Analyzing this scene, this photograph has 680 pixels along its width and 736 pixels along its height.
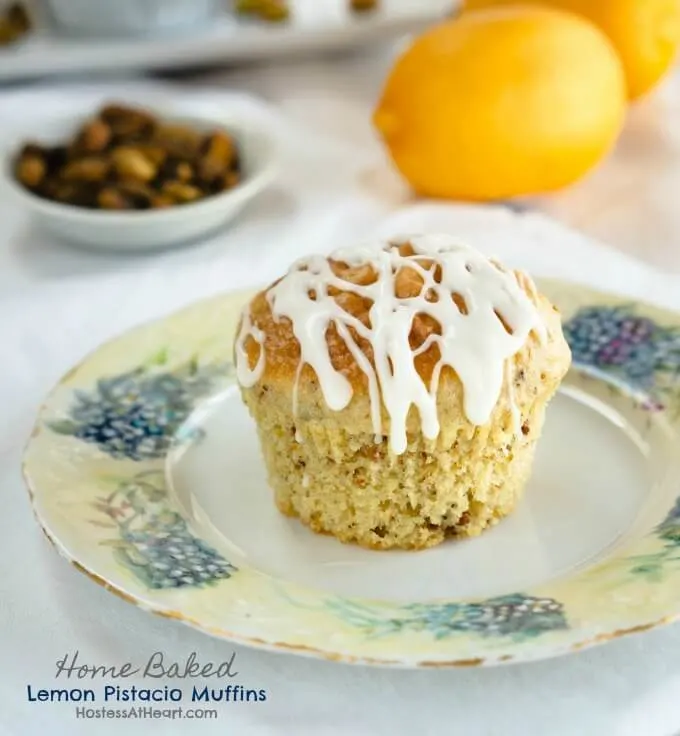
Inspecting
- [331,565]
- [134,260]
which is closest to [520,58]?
[134,260]

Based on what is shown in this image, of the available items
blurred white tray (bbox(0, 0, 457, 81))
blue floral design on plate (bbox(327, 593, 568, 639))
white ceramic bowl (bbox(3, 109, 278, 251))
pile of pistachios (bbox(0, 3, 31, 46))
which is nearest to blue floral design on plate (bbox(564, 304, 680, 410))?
blue floral design on plate (bbox(327, 593, 568, 639))

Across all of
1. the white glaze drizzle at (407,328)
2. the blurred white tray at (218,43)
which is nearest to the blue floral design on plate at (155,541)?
the white glaze drizzle at (407,328)

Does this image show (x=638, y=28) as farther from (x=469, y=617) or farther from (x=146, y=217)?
(x=469, y=617)

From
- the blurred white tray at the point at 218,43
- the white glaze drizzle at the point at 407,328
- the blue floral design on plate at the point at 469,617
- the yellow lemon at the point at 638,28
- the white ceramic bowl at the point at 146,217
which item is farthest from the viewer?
the blurred white tray at the point at 218,43

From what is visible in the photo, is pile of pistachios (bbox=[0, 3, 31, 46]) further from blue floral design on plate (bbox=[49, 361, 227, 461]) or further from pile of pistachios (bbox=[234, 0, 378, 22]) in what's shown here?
blue floral design on plate (bbox=[49, 361, 227, 461])

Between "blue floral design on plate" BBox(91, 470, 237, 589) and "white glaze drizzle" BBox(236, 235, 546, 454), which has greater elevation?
"white glaze drizzle" BBox(236, 235, 546, 454)

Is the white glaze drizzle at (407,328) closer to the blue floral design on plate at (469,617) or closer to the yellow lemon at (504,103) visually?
the blue floral design on plate at (469,617)

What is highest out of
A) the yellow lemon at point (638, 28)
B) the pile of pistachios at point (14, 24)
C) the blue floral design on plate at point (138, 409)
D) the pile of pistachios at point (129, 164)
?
the yellow lemon at point (638, 28)
